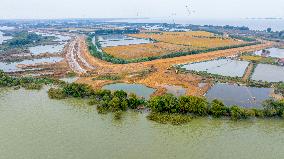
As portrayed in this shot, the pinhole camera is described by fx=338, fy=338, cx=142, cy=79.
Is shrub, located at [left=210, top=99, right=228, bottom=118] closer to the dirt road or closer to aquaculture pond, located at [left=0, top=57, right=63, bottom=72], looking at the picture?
the dirt road

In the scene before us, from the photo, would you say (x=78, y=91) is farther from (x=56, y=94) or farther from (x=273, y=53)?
(x=273, y=53)

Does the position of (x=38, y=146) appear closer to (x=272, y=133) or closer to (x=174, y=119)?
(x=174, y=119)

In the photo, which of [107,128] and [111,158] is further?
[107,128]

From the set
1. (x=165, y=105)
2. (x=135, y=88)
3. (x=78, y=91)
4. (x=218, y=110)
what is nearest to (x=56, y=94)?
(x=78, y=91)

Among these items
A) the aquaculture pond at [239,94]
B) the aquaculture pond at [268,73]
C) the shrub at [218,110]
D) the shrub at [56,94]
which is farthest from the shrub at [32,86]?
the aquaculture pond at [268,73]

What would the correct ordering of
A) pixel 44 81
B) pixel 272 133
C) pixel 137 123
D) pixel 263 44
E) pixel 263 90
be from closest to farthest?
pixel 272 133, pixel 137 123, pixel 263 90, pixel 44 81, pixel 263 44

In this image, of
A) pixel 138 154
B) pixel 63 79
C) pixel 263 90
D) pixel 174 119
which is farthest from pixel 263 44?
pixel 138 154

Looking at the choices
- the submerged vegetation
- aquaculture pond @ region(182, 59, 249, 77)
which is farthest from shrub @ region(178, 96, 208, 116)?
aquaculture pond @ region(182, 59, 249, 77)
